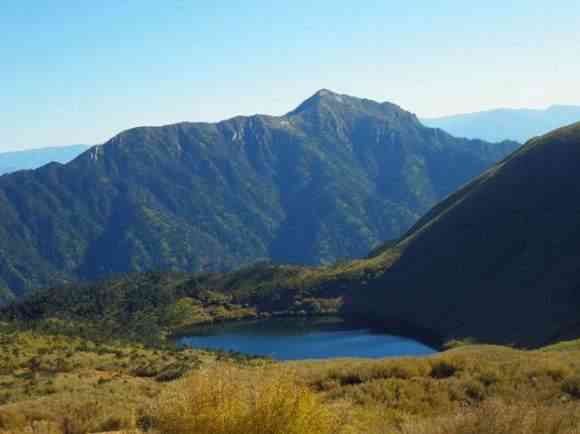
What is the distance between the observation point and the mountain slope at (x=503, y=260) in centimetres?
8525

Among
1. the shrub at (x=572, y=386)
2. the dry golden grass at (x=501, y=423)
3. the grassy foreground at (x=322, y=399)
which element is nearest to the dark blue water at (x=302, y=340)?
the grassy foreground at (x=322, y=399)

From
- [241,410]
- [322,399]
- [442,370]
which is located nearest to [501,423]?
[241,410]

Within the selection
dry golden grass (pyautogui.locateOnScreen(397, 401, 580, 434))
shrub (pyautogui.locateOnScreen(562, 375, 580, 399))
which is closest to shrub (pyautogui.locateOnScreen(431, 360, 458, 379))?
shrub (pyautogui.locateOnScreen(562, 375, 580, 399))

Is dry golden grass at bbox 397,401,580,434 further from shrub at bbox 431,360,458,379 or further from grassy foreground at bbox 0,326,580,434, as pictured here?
shrub at bbox 431,360,458,379

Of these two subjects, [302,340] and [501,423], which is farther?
[302,340]

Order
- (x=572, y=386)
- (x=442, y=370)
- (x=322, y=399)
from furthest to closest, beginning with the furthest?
(x=442, y=370) → (x=322, y=399) → (x=572, y=386)

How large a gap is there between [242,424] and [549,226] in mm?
100277

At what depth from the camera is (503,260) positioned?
104312 millimetres

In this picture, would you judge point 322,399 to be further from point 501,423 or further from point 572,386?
point 501,423

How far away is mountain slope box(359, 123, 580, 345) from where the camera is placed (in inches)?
3356

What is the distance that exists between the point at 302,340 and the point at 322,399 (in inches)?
3430

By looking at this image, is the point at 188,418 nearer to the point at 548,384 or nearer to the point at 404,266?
the point at 548,384

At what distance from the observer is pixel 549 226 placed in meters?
101

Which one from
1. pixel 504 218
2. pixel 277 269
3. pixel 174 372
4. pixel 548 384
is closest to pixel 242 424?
pixel 548 384
